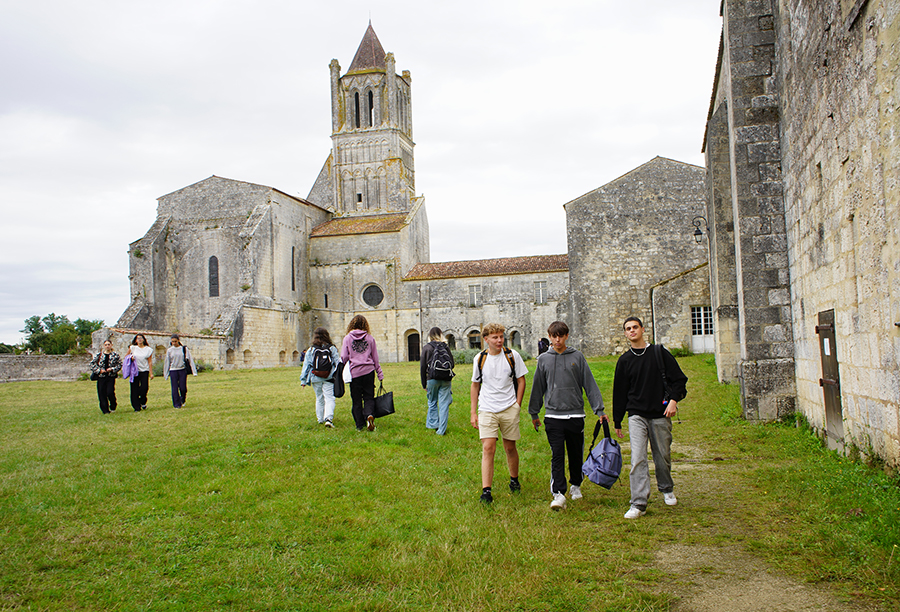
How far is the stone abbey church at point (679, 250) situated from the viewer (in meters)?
5.85

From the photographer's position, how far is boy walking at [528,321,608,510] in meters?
5.66

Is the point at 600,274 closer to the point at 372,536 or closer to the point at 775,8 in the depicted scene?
the point at 775,8

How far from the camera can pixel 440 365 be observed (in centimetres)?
957

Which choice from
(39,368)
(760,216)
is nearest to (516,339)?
(39,368)

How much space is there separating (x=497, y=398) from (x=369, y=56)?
49.2m

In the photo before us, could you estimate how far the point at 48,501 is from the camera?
551cm

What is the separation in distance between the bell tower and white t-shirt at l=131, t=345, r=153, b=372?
36.1 metres

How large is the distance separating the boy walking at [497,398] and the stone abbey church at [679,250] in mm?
3217

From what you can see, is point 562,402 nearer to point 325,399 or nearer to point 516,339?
point 325,399

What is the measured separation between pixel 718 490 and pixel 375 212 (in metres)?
44.4

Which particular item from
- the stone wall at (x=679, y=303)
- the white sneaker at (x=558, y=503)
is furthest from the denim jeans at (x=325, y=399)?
the stone wall at (x=679, y=303)

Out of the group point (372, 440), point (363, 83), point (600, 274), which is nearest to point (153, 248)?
point (363, 83)

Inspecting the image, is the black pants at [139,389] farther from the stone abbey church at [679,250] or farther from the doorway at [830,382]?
the doorway at [830,382]

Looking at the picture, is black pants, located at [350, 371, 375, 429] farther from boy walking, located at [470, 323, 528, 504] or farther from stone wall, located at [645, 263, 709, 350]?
stone wall, located at [645, 263, 709, 350]
